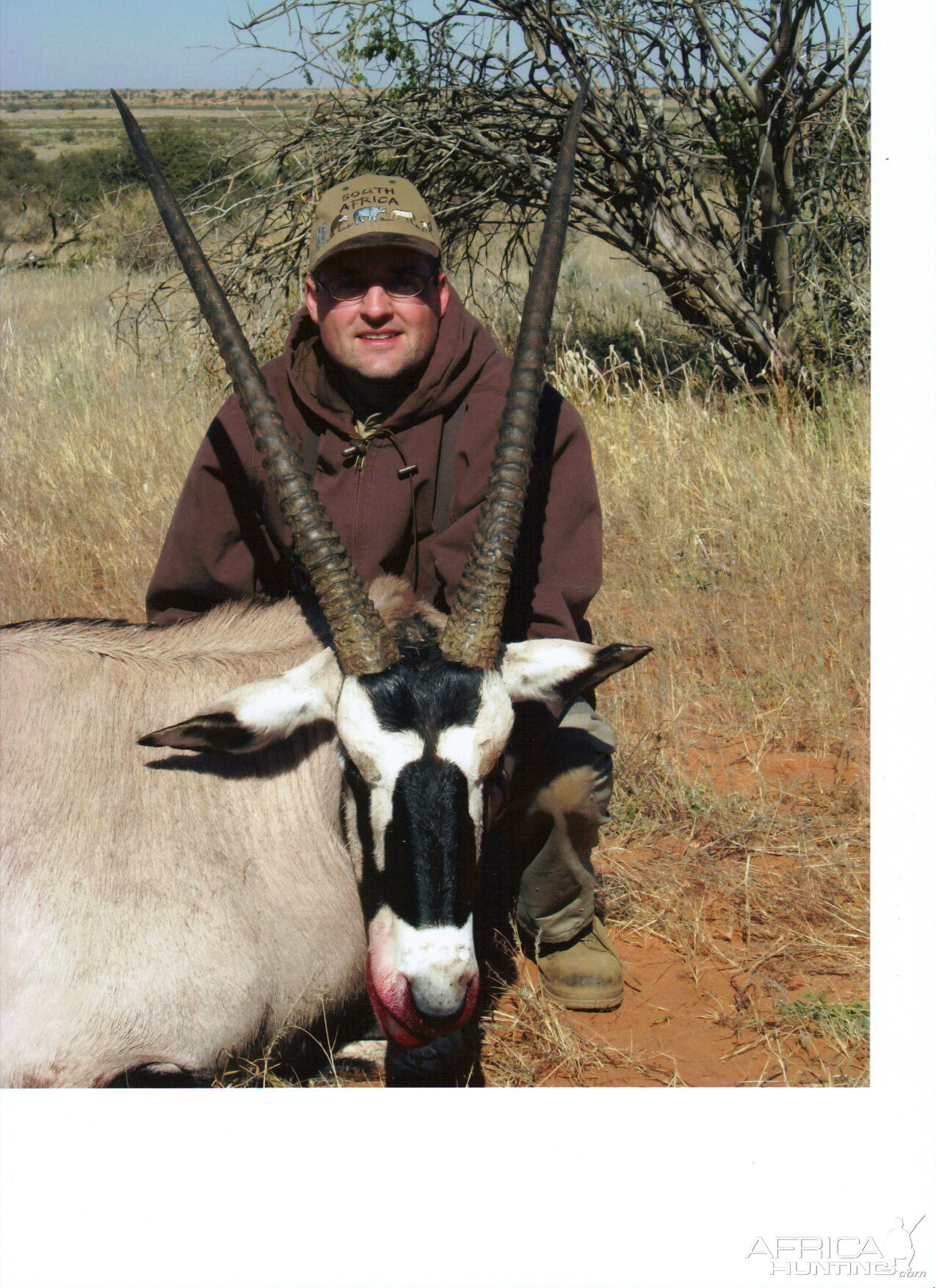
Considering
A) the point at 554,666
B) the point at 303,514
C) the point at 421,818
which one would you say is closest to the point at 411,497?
the point at 303,514

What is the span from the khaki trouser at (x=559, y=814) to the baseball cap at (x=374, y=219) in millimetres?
1665

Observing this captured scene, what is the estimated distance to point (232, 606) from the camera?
3.44 m

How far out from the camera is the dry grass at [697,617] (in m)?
3.67

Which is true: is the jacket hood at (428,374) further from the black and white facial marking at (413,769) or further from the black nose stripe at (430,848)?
the black nose stripe at (430,848)

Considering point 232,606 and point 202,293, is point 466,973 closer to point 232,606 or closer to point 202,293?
point 232,606

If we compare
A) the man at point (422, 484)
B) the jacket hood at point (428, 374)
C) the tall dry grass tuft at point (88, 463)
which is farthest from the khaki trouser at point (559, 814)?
the tall dry grass tuft at point (88, 463)

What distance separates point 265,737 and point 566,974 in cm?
146

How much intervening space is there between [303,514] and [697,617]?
3.72m

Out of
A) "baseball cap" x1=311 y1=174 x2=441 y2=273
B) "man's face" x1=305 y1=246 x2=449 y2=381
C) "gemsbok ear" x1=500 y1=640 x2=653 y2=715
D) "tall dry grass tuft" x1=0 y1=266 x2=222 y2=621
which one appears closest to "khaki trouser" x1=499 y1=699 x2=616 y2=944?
"gemsbok ear" x1=500 y1=640 x2=653 y2=715

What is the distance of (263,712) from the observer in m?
2.86

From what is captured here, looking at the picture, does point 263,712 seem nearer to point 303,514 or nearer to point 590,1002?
point 303,514

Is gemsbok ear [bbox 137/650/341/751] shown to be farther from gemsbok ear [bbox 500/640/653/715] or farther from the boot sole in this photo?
A: the boot sole

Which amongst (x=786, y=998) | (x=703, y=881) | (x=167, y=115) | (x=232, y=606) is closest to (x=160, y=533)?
(x=232, y=606)

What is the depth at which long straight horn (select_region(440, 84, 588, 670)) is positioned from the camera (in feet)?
9.06
